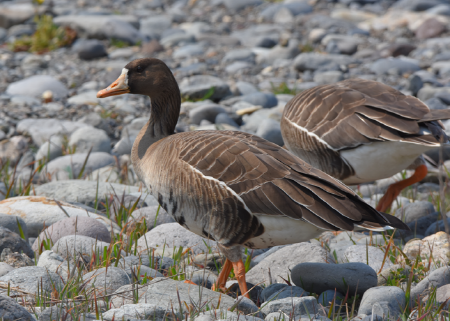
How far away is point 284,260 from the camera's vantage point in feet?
14.7

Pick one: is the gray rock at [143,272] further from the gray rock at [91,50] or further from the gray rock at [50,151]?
the gray rock at [91,50]

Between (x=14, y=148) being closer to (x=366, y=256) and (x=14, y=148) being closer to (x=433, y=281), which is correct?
(x=366, y=256)

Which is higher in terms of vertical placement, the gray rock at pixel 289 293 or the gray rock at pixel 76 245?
the gray rock at pixel 76 245

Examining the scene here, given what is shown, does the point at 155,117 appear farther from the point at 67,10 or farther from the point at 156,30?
the point at 67,10

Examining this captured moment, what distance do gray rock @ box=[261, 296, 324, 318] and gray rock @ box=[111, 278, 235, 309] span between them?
27 centimetres

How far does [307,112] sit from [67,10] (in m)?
12.9

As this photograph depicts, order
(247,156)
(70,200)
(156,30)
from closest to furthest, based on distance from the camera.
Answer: (247,156) < (70,200) < (156,30)

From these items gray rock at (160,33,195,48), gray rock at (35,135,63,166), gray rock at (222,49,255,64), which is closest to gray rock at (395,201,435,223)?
Answer: gray rock at (35,135,63,166)

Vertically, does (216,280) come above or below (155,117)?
below

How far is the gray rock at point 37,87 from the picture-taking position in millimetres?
10141

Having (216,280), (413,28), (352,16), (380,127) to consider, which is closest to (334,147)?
(380,127)

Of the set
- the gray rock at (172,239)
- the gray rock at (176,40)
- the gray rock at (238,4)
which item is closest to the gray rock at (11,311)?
the gray rock at (172,239)

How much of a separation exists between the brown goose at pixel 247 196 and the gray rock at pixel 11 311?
4.91ft

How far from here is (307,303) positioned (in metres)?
3.53
